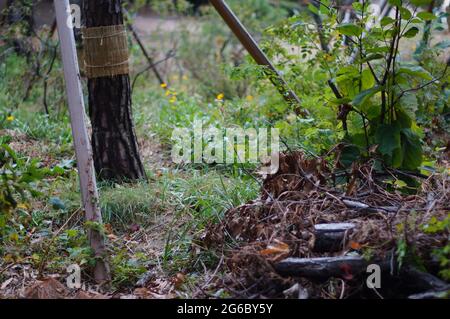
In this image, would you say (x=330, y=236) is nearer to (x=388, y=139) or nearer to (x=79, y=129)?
(x=388, y=139)

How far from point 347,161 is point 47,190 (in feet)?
7.00

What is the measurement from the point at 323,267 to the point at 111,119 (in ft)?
7.18

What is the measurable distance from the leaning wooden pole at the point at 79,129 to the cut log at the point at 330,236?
1205 mm

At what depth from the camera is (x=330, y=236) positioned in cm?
298

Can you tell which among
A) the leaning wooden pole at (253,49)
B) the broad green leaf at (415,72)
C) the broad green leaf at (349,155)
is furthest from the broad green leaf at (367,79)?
the leaning wooden pole at (253,49)

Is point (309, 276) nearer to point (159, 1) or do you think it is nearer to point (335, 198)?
point (335, 198)

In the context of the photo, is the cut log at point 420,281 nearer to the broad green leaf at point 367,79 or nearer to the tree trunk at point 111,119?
the broad green leaf at point 367,79

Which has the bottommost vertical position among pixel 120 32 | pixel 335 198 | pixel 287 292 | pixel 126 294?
pixel 126 294

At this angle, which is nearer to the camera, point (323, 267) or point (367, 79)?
point (323, 267)

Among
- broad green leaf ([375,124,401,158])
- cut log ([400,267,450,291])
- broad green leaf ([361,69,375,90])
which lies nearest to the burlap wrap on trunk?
broad green leaf ([361,69,375,90])

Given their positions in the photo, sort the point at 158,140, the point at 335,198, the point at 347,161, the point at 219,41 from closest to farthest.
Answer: the point at 335,198
the point at 347,161
the point at 158,140
the point at 219,41

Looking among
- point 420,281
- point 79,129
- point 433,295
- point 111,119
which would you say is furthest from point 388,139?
point 111,119

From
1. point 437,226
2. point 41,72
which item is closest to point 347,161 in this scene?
point 437,226
